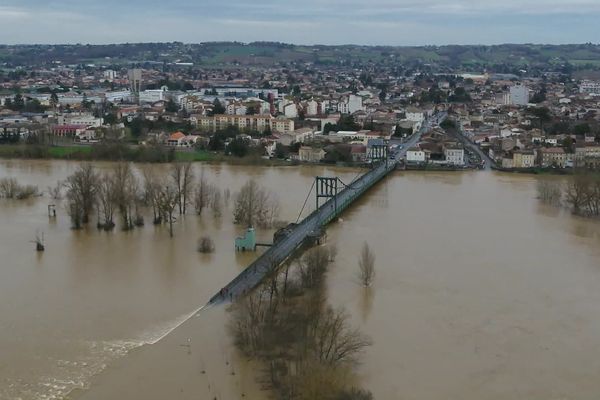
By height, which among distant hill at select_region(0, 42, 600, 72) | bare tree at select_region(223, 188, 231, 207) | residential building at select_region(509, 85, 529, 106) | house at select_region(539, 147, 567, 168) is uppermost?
distant hill at select_region(0, 42, 600, 72)

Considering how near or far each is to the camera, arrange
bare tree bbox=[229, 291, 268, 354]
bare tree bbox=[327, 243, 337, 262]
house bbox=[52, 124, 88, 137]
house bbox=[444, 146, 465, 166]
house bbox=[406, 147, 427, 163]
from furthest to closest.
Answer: house bbox=[52, 124, 88, 137]
house bbox=[406, 147, 427, 163]
house bbox=[444, 146, 465, 166]
bare tree bbox=[327, 243, 337, 262]
bare tree bbox=[229, 291, 268, 354]

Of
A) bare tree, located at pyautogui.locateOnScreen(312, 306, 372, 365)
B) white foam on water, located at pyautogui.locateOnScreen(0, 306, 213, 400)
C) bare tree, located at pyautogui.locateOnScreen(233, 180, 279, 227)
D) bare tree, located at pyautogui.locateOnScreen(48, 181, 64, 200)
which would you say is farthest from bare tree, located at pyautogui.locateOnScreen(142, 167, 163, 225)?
bare tree, located at pyautogui.locateOnScreen(312, 306, 372, 365)

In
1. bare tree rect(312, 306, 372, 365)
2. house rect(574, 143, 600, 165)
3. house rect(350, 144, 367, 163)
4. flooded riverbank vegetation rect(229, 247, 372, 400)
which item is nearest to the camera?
flooded riverbank vegetation rect(229, 247, 372, 400)

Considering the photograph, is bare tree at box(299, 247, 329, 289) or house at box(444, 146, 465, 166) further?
house at box(444, 146, 465, 166)

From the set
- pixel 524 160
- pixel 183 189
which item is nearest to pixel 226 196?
pixel 183 189

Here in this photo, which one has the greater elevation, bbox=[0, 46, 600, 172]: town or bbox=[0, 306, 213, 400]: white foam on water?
bbox=[0, 46, 600, 172]: town

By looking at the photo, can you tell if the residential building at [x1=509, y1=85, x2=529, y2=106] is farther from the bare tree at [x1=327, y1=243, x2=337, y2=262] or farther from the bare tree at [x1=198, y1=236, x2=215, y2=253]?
the bare tree at [x1=198, y1=236, x2=215, y2=253]

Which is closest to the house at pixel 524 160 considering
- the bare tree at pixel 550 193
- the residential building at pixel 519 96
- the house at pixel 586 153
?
the house at pixel 586 153
